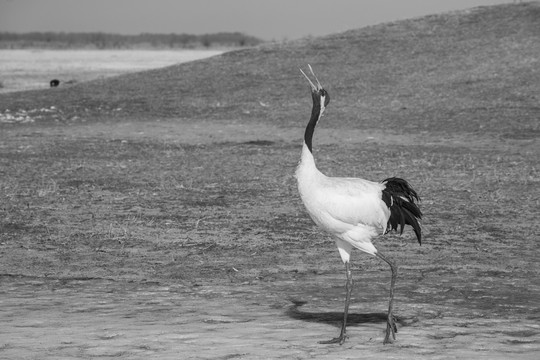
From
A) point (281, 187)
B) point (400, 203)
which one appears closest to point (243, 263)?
point (400, 203)

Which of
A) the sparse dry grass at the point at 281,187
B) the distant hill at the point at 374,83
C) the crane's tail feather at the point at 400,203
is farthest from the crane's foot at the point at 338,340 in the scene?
the distant hill at the point at 374,83

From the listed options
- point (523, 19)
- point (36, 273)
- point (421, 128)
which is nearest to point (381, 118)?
point (421, 128)

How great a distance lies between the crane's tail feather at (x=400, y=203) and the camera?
7.82 meters

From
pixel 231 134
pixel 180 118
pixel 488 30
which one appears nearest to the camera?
pixel 231 134

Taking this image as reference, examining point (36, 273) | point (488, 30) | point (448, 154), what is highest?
point (488, 30)

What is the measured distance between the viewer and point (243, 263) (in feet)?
35.0

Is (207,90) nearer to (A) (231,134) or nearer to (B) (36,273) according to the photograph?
(A) (231,134)

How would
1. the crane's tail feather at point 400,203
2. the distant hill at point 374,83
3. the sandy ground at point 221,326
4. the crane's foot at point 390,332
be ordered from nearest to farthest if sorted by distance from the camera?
the sandy ground at point 221,326 < the crane's foot at point 390,332 < the crane's tail feather at point 400,203 < the distant hill at point 374,83

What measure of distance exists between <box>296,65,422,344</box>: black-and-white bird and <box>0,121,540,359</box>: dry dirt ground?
0.70 metres

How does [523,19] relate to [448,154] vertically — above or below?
above

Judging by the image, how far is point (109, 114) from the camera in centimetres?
2841

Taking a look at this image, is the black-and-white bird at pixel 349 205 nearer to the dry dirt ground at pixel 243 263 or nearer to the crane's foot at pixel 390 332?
the crane's foot at pixel 390 332

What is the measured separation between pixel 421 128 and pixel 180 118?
6.68m

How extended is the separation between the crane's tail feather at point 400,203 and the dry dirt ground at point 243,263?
829 millimetres
